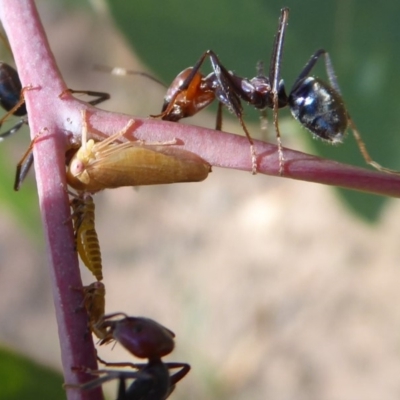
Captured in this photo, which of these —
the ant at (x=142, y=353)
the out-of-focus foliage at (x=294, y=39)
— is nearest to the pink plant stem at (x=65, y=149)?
the ant at (x=142, y=353)

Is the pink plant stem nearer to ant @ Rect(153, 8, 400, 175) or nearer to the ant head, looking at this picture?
the ant head

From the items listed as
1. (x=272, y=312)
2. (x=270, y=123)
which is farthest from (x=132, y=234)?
(x=270, y=123)

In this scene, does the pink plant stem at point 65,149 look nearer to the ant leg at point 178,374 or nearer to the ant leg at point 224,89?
the ant leg at point 178,374

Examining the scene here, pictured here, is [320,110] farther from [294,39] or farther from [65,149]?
[65,149]

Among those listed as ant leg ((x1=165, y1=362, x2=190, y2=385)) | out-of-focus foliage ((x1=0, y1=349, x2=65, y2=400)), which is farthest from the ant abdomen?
out-of-focus foliage ((x1=0, y1=349, x2=65, y2=400))

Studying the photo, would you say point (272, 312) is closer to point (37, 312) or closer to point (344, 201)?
point (37, 312)
